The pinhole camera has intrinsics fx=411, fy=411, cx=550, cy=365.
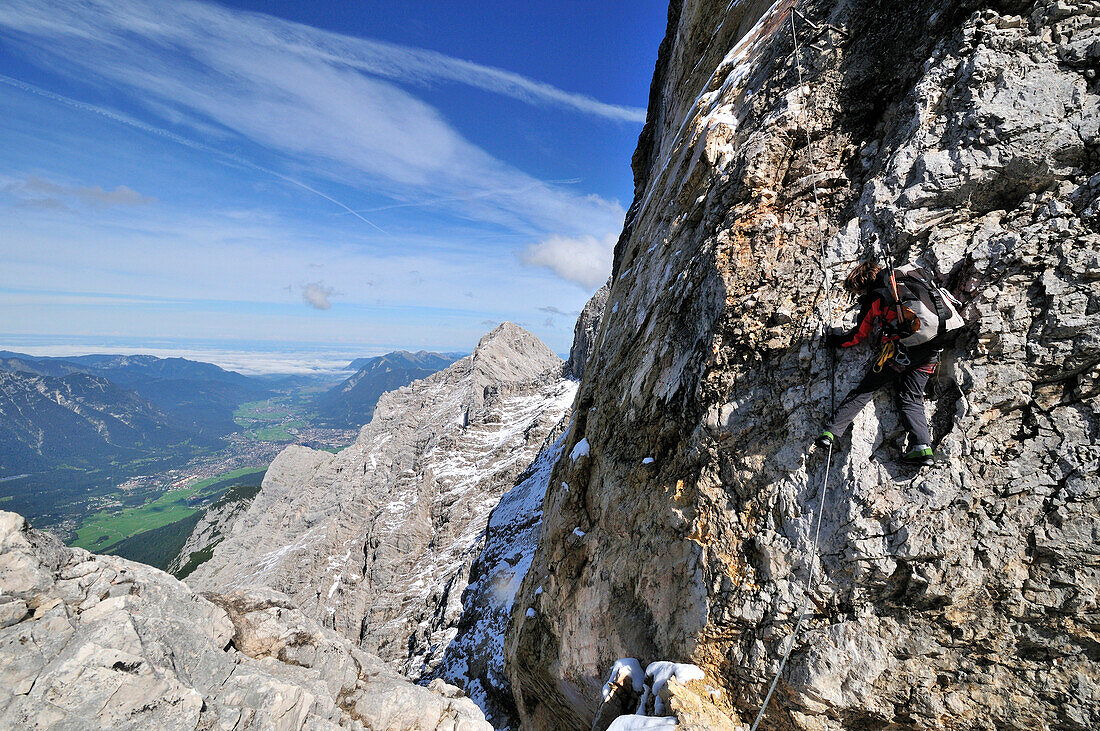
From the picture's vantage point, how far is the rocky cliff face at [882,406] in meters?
5.25

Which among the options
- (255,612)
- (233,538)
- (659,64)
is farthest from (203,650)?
(233,538)

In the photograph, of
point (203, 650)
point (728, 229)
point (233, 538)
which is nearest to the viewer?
point (728, 229)

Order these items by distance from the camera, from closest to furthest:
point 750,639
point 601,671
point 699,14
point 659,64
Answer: point 750,639 → point 601,671 → point 699,14 → point 659,64

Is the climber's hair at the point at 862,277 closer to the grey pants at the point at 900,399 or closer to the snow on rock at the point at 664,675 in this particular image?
the grey pants at the point at 900,399

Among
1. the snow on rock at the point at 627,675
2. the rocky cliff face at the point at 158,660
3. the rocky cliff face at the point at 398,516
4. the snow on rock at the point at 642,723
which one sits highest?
the snow on rock at the point at 642,723

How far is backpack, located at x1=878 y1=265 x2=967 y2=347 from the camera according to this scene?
5711 mm

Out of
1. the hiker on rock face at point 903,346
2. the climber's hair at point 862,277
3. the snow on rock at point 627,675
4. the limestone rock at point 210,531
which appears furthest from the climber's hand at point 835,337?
the limestone rock at point 210,531

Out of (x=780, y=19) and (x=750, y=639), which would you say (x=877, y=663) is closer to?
(x=750, y=639)

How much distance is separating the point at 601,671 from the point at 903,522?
7.14 meters

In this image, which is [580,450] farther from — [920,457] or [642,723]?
[920,457]

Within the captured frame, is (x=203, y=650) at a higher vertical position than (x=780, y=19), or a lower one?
lower

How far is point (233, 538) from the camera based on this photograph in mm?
95312

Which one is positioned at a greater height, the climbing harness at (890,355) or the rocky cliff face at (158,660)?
the climbing harness at (890,355)

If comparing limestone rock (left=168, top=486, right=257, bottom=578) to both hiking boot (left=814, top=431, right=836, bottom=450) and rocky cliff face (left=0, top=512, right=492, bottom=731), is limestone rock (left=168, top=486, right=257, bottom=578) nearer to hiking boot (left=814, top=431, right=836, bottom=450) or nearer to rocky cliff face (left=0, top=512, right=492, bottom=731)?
rocky cliff face (left=0, top=512, right=492, bottom=731)
